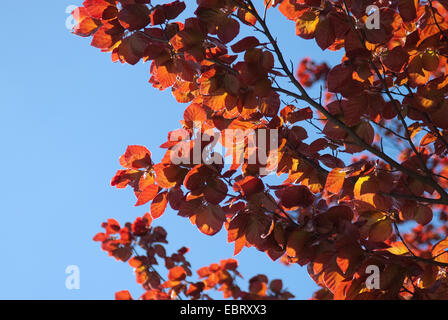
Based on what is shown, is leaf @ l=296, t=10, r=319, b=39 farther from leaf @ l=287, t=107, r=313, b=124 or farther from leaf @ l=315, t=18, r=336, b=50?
leaf @ l=287, t=107, r=313, b=124

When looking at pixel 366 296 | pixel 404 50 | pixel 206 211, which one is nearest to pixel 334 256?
pixel 366 296

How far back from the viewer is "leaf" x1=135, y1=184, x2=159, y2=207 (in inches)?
43.4

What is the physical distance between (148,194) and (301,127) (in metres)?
0.56

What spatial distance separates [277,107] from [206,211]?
0.39 metres

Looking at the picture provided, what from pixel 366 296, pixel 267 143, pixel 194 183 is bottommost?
pixel 366 296

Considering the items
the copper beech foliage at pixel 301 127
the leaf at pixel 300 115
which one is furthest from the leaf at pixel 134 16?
the leaf at pixel 300 115

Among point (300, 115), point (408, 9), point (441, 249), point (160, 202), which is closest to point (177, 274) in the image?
point (160, 202)

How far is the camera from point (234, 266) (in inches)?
108

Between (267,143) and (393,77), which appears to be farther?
(393,77)

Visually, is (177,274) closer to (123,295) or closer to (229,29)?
(123,295)

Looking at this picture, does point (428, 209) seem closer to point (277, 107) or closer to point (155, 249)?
point (277, 107)

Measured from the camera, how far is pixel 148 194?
1104 mm

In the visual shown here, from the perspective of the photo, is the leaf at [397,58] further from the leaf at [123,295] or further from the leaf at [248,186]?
the leaf at [123,295]

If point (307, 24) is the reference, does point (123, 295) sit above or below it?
below
